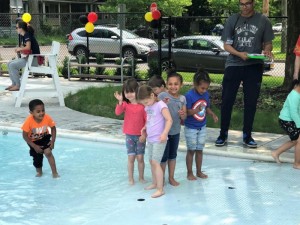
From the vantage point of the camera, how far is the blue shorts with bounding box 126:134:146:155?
16.0 feet

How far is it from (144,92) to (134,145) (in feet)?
2.50

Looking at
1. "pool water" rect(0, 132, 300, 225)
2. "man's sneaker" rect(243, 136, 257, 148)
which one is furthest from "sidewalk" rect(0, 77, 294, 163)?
"pool water" rect(0, 132, 300, 225)

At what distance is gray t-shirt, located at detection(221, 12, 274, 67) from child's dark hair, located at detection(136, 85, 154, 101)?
6.80 ft

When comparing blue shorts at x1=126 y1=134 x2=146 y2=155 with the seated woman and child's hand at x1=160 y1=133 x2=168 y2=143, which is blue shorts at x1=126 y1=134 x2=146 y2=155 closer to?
child's hand at x1=160 y1=133 x2=168 y2=143

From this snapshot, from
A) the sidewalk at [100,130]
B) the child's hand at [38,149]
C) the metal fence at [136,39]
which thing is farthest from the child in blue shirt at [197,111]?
the metal fence at [136,39]

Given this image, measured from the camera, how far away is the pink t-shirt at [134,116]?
4.79 m

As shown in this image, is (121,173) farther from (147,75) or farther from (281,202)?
(147,75)

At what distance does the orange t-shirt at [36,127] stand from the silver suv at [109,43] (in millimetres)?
13848

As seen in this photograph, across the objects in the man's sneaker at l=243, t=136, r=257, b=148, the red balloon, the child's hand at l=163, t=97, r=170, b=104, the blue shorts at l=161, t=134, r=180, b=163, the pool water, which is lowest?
the pool water

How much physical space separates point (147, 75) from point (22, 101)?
182 inches

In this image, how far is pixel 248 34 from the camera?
6020 millimetres

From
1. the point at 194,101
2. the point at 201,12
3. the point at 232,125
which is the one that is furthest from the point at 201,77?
the point at 201,12

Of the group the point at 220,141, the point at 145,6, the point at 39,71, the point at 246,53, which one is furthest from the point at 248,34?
the point at 145,6

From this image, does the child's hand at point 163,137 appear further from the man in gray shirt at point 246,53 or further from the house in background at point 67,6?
the house in background at point 67,6
